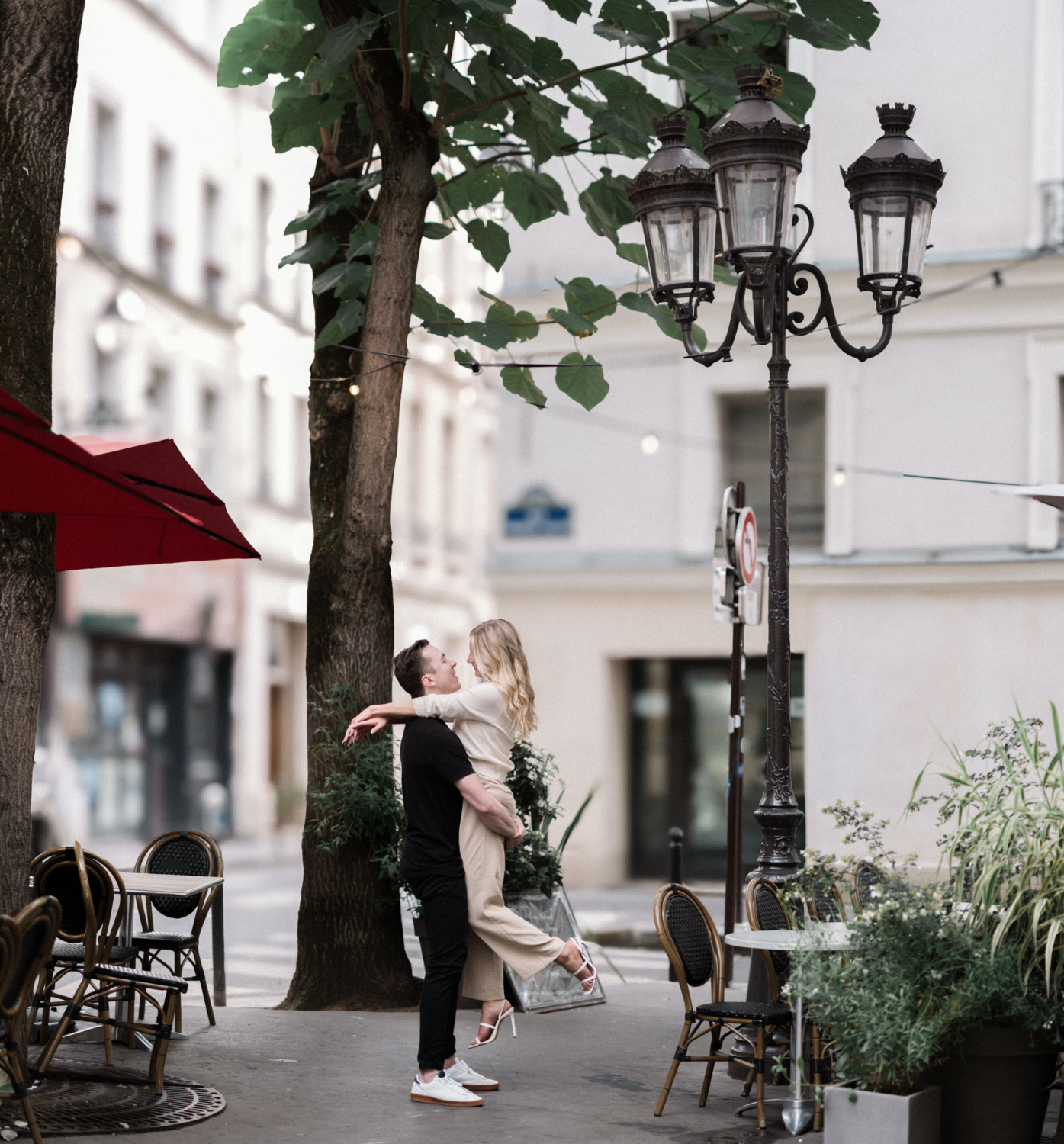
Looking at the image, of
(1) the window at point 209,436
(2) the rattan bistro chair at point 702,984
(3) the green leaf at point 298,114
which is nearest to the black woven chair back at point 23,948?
(2) the rattan bistro chair at point 702,984

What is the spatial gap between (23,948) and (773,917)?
326 centimetres

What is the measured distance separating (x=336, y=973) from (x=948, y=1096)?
169 inches

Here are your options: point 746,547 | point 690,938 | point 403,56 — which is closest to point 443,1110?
Answer: point 690,938

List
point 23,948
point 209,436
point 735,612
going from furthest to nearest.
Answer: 1. point 209,436
2. point 735,612
3. point 23,948

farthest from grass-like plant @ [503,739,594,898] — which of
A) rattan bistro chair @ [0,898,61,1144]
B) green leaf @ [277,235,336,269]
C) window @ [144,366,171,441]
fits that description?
window @ [144,366,171,441]

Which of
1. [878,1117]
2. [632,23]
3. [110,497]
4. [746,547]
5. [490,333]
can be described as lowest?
[878,1117]

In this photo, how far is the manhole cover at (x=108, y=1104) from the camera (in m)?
6.42

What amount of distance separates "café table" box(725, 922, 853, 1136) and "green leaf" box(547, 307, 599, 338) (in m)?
4.13

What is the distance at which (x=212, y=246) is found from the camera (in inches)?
1185

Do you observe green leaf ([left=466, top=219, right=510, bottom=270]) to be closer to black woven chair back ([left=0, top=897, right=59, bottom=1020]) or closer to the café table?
the café table

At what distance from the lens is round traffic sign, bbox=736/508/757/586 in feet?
38.4

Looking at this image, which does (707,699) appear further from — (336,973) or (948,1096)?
(948,1096)

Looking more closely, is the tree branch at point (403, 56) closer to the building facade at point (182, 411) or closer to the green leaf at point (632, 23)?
the green leaf at point (632, 23)

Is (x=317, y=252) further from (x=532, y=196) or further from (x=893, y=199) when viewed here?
(x=893, y=199)
